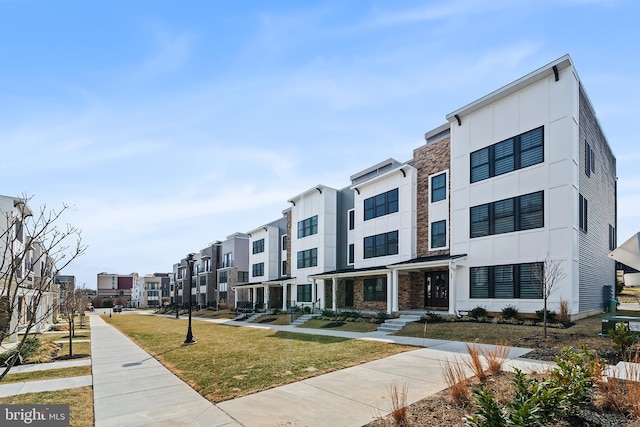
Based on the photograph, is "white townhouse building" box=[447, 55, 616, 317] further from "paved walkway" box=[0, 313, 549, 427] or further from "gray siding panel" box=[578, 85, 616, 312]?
"paved walkway" box=[0, 313, 549, 427]

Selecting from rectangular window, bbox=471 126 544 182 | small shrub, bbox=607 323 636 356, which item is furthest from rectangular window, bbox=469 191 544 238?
small shrub, bbox=607 323 636 356

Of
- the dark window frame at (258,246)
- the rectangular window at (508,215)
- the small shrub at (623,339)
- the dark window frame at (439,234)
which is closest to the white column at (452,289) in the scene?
the rectangular window at (508,215)

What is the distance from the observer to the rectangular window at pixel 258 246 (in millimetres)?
44000

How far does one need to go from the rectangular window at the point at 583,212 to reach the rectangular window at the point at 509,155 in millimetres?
2769

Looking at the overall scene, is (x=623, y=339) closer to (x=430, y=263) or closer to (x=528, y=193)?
(x=528, y=193)

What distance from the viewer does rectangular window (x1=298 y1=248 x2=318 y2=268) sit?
32.9m

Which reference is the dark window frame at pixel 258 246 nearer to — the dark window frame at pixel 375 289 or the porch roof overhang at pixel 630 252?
the dark window frame at pixel 375 289

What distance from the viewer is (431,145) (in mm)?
23391

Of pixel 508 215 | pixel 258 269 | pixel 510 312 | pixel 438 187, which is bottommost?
pixel 258 269

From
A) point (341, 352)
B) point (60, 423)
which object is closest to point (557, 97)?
point (341, 352)

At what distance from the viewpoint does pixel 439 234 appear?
22484mm

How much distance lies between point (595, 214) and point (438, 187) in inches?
320

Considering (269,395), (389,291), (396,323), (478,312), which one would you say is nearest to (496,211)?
(478,312)

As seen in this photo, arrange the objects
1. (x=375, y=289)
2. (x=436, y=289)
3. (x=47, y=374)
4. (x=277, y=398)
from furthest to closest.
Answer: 1. (x=375, y=289)
2. (x=436, y=289)
3. (x=47, y=374)
4. (x=277, y=398)
